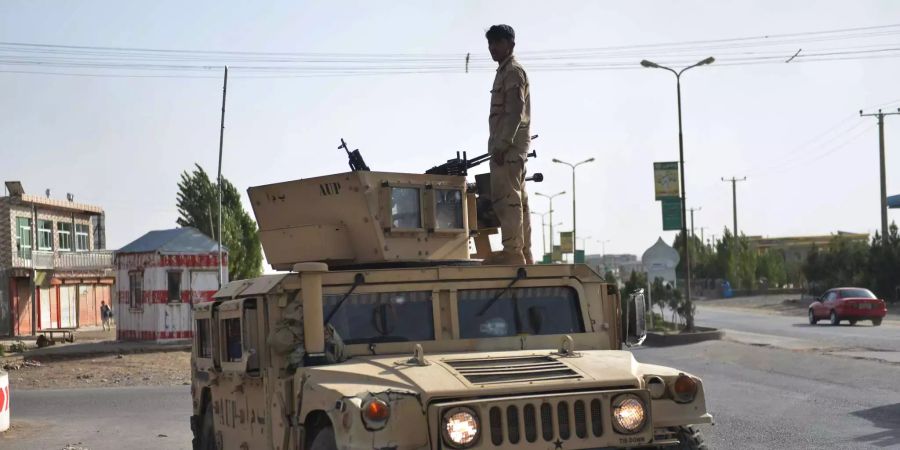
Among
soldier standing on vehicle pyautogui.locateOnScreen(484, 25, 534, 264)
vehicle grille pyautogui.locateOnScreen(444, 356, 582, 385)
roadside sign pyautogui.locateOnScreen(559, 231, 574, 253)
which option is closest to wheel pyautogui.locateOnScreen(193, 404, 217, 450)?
soldier standing on vehicle pyautogui.locateOnScreen(484, 25, 534, 264)

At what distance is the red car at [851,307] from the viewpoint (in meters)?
41.8

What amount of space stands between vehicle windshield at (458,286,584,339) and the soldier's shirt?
1.52 m

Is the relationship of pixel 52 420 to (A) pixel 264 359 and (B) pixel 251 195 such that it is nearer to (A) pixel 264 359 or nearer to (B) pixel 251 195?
(B) pixel 251 195

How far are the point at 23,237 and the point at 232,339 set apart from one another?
5473 cm

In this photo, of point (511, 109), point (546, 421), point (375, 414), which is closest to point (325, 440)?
point (375, 414)

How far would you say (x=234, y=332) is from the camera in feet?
27.4

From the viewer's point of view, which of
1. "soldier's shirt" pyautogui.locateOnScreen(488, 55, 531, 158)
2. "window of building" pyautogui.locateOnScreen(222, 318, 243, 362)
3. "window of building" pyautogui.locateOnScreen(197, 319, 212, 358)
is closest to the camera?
"window of building" pyautogui.locateOnScreen(222, 318, 243, 362)

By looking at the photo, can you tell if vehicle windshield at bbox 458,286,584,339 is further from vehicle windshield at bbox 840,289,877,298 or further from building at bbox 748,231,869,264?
building at bbox 748,231,869,264

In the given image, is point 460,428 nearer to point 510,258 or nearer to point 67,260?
point 510,258

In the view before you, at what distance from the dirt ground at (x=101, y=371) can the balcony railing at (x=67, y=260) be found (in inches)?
1022

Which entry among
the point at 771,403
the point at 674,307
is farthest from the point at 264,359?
the point at 674,307

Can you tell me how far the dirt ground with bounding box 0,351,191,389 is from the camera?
89.7 ft

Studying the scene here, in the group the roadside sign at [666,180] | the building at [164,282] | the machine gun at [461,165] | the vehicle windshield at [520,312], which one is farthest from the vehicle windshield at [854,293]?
the vehicle windshield at [520,312]

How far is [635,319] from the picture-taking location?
8.36m
